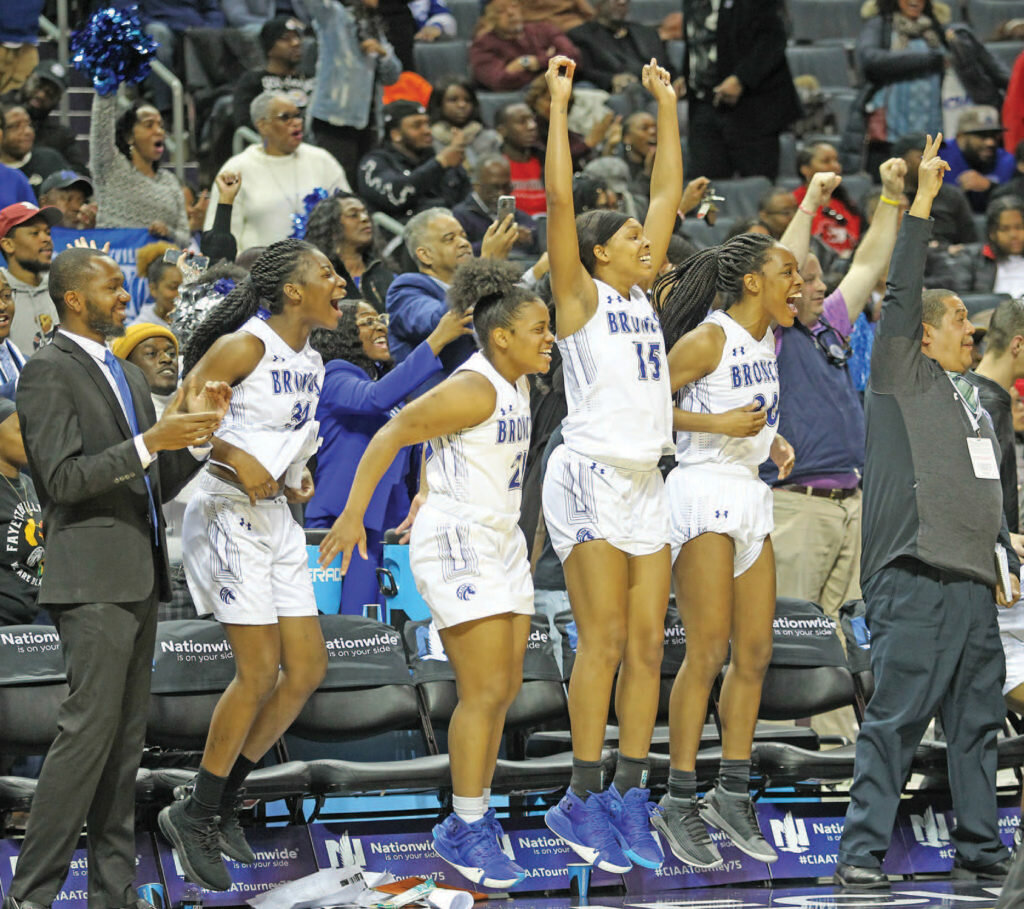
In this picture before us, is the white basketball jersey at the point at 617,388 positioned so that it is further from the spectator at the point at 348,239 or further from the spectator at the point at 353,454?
the spectator at the point at 348,239

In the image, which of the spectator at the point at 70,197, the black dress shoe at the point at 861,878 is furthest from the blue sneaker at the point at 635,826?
the spectator at the point at 70,197

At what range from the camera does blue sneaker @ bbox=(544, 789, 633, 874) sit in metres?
5.33

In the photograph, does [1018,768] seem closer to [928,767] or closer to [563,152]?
[928,767]

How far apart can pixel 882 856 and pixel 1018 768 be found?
3.66 ft

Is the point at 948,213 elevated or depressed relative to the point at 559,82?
depressed

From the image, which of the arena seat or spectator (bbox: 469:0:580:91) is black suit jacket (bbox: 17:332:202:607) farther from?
the arena seat

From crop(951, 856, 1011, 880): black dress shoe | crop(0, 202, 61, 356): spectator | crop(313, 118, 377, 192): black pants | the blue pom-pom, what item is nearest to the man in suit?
crop(0, 202, 61, 356): spectator

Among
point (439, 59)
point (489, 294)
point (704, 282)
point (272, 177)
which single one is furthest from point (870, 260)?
point (439, 59)

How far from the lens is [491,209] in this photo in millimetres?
9430

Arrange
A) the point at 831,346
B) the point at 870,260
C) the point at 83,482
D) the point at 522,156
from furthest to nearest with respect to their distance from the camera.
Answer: the point at 522,156, the point at 870,260, the point at 831,346, the point at 83,482

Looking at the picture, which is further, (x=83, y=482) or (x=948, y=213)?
(x=948, y=213)

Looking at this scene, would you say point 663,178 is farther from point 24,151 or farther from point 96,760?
point 24,151

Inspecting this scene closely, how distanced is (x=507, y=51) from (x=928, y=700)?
7.00 m

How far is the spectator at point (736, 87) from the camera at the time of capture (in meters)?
10.7
